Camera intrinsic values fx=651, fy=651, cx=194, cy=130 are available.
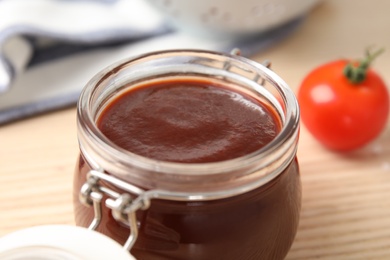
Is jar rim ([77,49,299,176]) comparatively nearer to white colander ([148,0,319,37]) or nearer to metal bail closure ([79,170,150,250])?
metal bail closure ([79,170,150,250])

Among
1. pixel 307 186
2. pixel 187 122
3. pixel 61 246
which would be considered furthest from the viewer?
pixel 307 186

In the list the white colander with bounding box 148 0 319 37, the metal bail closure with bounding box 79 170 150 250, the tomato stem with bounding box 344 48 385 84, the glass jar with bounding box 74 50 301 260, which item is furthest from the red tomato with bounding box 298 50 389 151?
the metal bail closure with bounding box 79 170 150 250

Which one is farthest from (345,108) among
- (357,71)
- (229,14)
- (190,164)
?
(190,164)

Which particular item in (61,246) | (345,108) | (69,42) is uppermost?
(61,246)

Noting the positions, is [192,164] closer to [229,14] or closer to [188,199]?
[188,199]

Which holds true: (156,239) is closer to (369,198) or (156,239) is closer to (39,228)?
(39,228)

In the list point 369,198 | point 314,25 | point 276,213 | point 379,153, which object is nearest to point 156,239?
point 276,213
